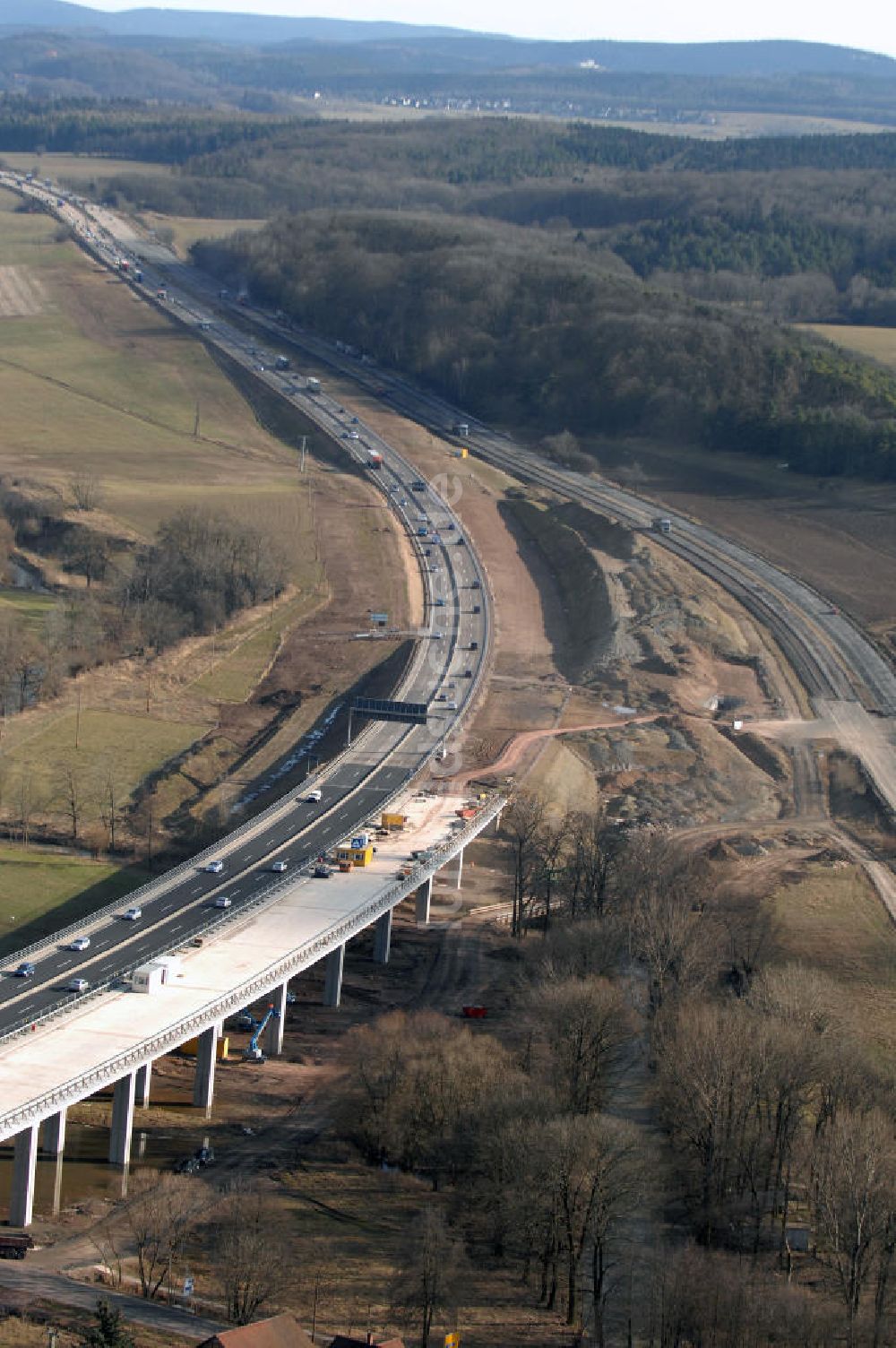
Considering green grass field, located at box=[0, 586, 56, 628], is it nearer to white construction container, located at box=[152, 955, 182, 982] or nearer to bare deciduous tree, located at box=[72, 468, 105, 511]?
bare deciduous tree, located at box=[72, 468, 105, 511]

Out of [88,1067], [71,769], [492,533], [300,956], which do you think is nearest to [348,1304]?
[88,1067]

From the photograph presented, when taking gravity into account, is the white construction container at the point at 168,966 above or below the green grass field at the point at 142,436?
below

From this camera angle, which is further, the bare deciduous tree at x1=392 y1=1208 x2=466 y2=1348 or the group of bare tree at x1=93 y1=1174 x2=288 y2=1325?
the group of bare tree at x1=93 y1=1174 x2=288 y2=1325

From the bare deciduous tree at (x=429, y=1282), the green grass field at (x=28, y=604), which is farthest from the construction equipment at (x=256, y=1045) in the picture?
the green grass field at (x=28, y=604)

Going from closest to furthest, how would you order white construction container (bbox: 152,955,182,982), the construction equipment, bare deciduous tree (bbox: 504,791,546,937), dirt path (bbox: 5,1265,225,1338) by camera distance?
dirt path (bbox: 5,1265,225,1338), white construction container (bbox: 152,955,182,982), the construction equipment, bare deciduous tree (bbox: 504,791,546,937)

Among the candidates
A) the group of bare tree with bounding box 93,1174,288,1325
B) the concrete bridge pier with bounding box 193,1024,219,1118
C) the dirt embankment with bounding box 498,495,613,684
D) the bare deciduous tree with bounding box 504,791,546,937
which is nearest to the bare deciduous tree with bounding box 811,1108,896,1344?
the group of bare tree with bounding box 93,1174,288,1325

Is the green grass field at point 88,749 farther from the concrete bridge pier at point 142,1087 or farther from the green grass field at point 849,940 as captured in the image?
the green grass field at point 849,940

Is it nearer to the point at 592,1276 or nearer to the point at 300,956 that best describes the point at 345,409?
the point at 300,956
